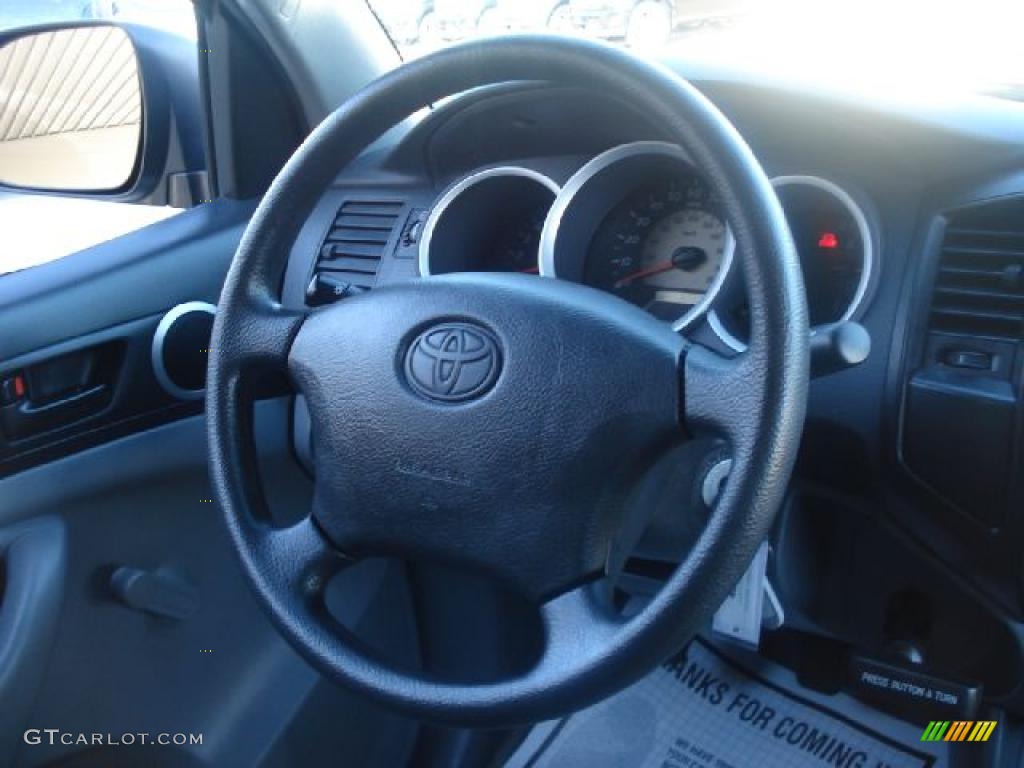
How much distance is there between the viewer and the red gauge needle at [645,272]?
1.43 m

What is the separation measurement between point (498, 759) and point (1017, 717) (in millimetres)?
752

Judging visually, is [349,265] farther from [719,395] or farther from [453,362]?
[719,395]

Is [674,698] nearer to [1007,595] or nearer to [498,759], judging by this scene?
[498,759]

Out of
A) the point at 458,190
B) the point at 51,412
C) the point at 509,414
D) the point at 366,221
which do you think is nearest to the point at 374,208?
the point at 366,221

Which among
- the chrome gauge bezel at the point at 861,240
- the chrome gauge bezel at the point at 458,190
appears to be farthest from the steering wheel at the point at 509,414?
the chrome gauge bezel at the point at 458,190

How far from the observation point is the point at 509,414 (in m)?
0.94

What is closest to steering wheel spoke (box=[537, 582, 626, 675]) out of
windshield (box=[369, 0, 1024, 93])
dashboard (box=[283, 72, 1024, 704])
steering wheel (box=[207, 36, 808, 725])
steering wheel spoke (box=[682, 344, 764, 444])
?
steering wheel (box=[207, 36, 808, 725])

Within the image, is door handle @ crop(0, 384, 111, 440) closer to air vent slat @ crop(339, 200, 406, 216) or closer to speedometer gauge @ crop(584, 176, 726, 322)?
air vent slat @ crop(339, 200, 406, 216)

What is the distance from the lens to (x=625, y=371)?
924 millimetres

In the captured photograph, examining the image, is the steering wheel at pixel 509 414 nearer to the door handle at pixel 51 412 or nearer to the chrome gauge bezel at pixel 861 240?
the chrome gauge bezel at pixel 861 240

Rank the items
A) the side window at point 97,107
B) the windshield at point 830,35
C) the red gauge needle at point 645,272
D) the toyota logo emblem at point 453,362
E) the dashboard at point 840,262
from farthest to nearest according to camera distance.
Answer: the side window at point 97,107
the red gauge needle at point 645,272
the windshield at point 830,35
the dashboard at point 840,262
the toyota logo emblem at point 453,362

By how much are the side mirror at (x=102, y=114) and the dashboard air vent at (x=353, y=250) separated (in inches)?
13.3

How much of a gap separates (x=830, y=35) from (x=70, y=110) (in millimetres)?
1271

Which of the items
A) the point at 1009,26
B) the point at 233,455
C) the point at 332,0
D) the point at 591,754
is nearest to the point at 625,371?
the point at 233,455
